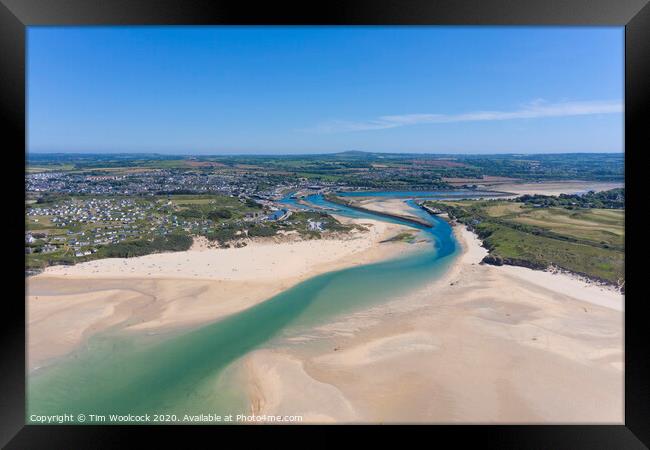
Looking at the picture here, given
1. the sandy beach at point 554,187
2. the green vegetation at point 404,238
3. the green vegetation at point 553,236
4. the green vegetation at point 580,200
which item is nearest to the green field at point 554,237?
the green vegetation at point 553,236

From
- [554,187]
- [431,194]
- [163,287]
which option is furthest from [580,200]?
[163,287]

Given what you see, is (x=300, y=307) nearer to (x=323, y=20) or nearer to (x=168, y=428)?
(x=168, y=428)

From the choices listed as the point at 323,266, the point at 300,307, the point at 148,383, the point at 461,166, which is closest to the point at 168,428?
the point at 148,383

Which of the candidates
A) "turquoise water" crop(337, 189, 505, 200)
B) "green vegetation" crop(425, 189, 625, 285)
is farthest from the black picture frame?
"turquoise water" crop(337, 189, 505, 200)

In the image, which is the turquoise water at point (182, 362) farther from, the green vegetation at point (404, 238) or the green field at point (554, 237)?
the green vegetation at point (404, 238)

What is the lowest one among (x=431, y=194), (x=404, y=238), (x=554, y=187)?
(x=404, y=238)

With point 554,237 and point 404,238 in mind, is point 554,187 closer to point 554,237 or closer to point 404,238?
point 554,237
